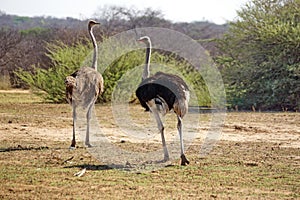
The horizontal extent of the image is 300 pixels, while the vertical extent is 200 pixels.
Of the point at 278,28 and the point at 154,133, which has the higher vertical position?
the point at 278,28

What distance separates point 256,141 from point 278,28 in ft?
24.9

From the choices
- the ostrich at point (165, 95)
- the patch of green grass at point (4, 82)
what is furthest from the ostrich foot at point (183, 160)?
the patch of green grass at point (4, 82)

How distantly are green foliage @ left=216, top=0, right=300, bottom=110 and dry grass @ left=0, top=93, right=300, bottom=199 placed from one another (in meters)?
6.04

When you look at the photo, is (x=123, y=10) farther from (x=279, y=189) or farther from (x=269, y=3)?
(x=279, y=189)

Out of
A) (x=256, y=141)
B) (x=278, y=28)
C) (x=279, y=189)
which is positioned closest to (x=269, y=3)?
(x=278, y=28)

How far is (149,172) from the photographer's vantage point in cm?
792

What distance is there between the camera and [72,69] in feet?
62.0

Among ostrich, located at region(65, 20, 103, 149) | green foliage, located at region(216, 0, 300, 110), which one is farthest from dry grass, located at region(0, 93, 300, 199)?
green foliage, located at region(216, 0, 300, 110)

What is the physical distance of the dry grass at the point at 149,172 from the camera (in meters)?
6.74

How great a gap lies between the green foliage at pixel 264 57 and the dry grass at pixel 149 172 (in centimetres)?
604

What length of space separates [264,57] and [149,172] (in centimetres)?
1184

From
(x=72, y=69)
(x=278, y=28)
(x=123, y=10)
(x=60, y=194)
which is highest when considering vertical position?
(x=123, y=10)

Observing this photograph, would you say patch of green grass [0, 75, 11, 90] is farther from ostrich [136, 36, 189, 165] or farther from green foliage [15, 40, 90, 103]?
ostrich [136, 36, 189, 165]

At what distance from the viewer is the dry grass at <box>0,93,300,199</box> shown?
265 inches
